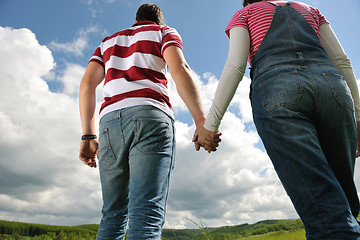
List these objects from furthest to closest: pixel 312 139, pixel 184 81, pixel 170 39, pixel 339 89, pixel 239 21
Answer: pixel 170 39 → pixel 184 81 → pixel 239 21 → pixel 339 89 → pixel 312 139

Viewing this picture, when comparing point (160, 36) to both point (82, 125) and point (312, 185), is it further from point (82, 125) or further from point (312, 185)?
point (312, 185)

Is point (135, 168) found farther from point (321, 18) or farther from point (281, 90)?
point (321, 18)

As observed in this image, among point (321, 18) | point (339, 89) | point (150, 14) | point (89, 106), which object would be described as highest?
point (150, 14)

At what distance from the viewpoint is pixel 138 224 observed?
204 cm

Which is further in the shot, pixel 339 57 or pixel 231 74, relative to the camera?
pixel 339 57

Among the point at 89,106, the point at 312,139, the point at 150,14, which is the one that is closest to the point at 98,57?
the point at 89,106

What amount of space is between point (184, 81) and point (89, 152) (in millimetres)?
1305

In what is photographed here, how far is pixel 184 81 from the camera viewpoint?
93.9 inches

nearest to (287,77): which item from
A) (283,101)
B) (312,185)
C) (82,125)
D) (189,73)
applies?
(283,101)

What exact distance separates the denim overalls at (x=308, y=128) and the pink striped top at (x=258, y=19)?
0.12 metres

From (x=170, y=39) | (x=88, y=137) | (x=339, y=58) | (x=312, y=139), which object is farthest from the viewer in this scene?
(x=88, y=137)

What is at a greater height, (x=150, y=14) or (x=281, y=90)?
(x=150, y=14)

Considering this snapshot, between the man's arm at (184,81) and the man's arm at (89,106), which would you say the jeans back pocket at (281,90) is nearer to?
the man's arm at (184,81)

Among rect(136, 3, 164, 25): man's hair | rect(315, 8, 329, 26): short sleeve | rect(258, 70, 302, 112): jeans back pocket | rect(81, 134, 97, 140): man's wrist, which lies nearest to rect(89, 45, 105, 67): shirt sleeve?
rect(136, 3, 164, 25): man's hair
